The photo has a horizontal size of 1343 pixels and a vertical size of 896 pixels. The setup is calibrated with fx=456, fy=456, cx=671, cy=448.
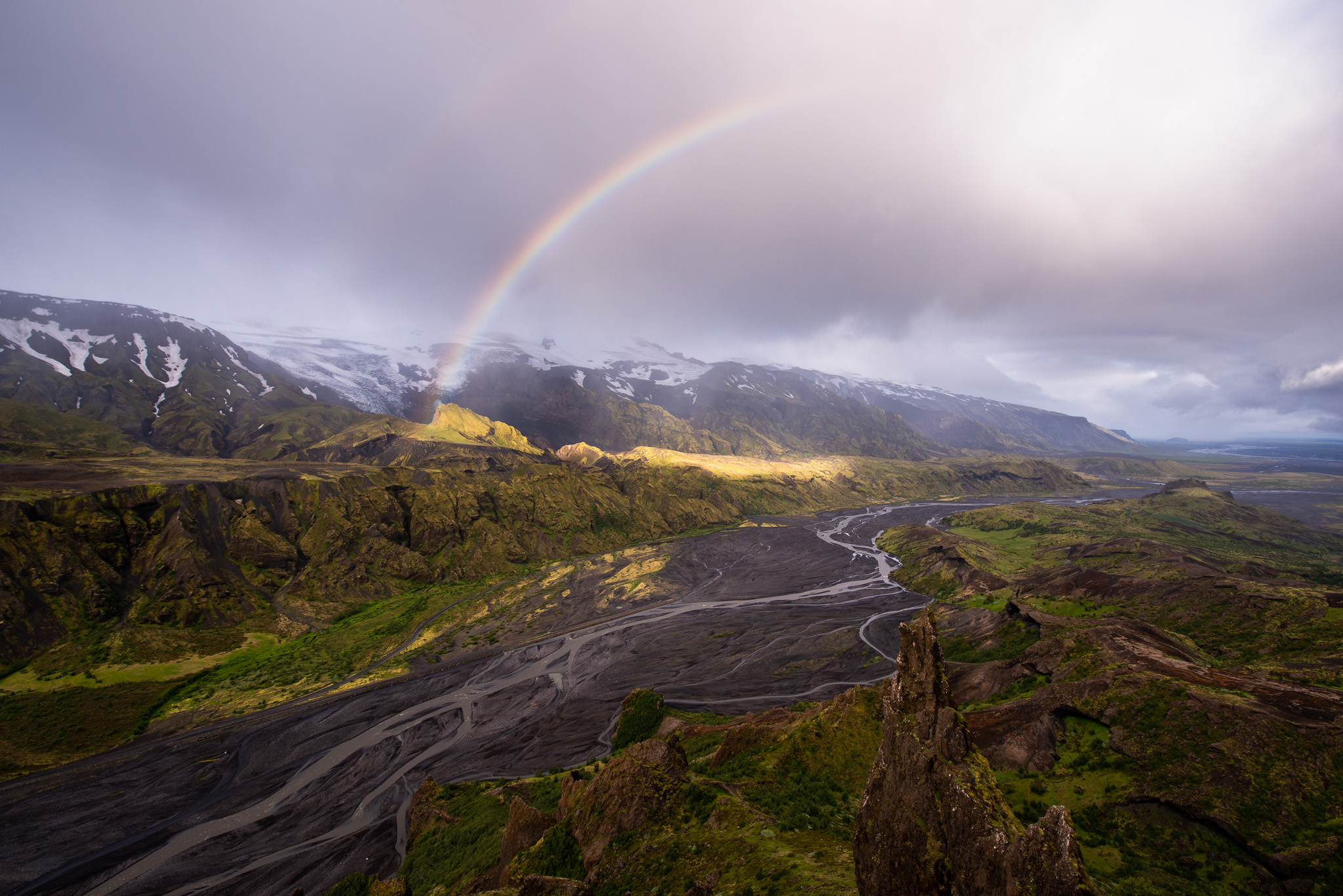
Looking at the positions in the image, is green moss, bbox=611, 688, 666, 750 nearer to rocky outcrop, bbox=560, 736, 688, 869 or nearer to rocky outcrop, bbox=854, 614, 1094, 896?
rocky outcrop, bbox=560, 736, 688, 869

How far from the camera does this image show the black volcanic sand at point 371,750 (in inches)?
1298

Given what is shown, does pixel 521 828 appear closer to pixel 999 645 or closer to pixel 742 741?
pixel 742 741

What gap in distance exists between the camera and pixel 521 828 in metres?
24.2

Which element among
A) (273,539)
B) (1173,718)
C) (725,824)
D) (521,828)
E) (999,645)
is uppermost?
(1173,718)

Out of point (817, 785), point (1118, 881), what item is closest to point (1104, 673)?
point (1118, 881)

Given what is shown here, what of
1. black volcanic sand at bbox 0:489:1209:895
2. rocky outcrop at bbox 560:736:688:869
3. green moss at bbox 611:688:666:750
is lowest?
black volcanic sand at bbox 0:489:1209:895

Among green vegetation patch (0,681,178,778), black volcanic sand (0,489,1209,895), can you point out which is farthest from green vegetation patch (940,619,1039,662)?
green vegetation patch (0,681,178,778)

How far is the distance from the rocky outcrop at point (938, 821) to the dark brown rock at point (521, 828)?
17472 mm

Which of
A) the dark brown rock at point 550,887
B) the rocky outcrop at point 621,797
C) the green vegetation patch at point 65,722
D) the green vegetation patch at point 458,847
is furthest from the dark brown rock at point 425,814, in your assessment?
the green vegetation patch at point 65,722

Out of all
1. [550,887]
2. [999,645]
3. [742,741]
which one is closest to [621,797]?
[550,887]

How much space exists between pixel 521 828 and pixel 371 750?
3214cm

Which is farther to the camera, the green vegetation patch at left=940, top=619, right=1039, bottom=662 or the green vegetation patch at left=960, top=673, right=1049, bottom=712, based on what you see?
the green vegetation patch at left=940, top=619, right=1039, bottom=662

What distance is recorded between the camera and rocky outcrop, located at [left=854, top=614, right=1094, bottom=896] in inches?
386

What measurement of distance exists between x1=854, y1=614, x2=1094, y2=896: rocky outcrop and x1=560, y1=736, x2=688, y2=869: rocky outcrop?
10.7m
